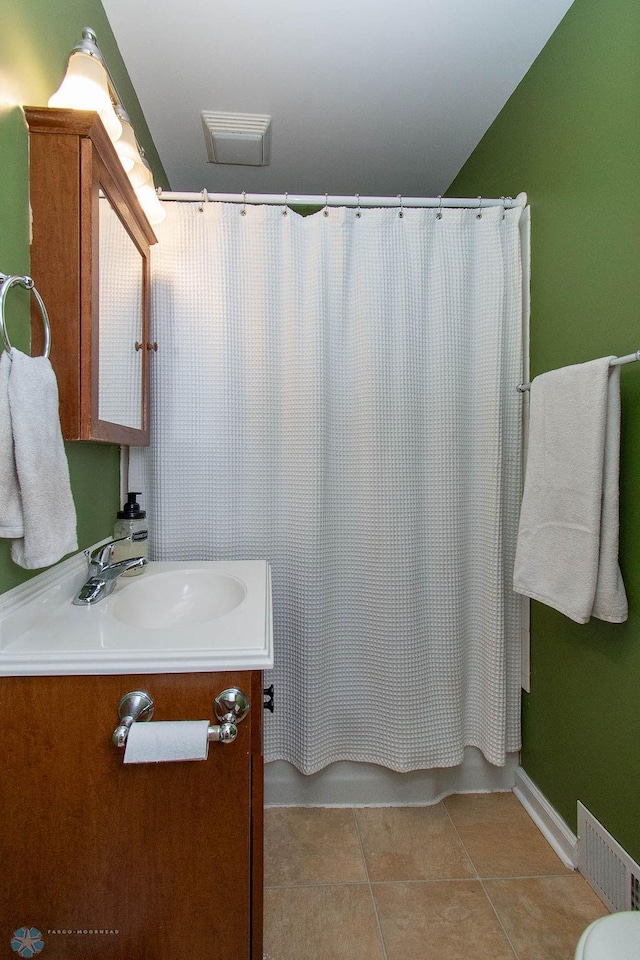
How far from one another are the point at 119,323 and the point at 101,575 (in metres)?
0.61

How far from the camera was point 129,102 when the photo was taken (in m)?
1.55

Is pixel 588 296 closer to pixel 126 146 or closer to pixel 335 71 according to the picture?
pixel 335 71

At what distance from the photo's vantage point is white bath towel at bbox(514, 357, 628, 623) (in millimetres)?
1142

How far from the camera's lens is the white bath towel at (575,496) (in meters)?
1.14

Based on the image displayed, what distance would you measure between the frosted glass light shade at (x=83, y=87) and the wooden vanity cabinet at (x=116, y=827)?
1082 mm

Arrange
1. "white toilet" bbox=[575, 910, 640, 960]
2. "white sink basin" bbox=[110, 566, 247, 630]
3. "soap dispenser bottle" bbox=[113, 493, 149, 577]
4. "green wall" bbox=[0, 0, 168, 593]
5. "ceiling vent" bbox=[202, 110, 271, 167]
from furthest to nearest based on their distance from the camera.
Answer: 1. "ceiling vent" bbox=[202, 110, 271, 167]
2. "soap dispenser bottle" bbox=[113, 493, 149, 577]
3. "white sink basin" bbox=[110, 566, 247, 630]
4. "green wall" bbox=[0, 0, 168, 593]
5. "white toilet" bbox=[575, 910, 640, 960]

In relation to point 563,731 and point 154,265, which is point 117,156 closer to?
point 154,265

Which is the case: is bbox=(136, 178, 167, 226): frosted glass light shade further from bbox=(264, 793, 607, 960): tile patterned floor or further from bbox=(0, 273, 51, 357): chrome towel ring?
bbox=(264, 793, 607, 960): tile patterned floor

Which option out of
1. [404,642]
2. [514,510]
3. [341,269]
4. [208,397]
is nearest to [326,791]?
[404,642]

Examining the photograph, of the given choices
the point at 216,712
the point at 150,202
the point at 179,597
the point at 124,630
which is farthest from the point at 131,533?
the point at 150,202

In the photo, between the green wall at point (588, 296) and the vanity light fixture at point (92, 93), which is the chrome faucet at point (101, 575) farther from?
the green wall at point (588, 296)

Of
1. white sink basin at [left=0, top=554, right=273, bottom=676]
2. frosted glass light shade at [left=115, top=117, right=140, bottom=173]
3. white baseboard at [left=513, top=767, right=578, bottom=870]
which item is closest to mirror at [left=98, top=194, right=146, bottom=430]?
frosted glass light shade at [left=115, top=117, right=140, bottom=173]

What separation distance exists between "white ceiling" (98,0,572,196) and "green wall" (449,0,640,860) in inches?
6.1

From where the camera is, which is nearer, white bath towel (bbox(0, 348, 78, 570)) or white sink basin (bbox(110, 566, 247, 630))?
white bath towel (bbox(0, 348, 78, 570))
